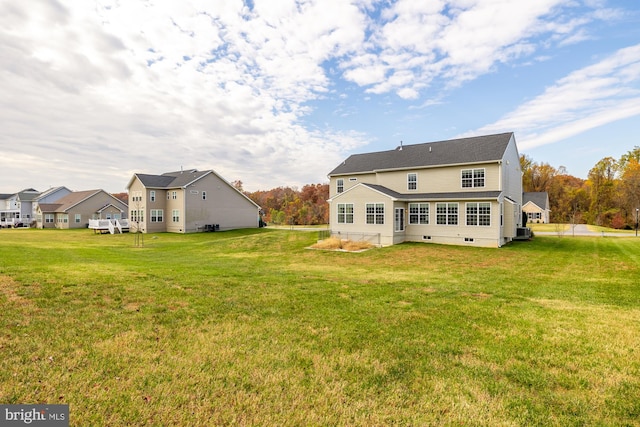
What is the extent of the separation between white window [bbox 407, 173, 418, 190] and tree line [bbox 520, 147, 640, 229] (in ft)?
79.1

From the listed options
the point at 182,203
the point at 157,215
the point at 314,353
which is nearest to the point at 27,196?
the point at 157,215

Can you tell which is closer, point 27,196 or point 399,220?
point 399,220

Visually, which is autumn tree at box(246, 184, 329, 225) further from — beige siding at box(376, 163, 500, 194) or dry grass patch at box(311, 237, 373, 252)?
dry grass patch at box(311, 237, 373, 252)

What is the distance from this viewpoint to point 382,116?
26.2 m

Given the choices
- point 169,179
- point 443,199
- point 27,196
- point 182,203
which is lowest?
point 443,199

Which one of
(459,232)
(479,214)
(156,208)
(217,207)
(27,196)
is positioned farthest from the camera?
(27,196)

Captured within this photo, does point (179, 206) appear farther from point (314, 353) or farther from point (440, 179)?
point (314, 353)

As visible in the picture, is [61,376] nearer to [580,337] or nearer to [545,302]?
[580,337]

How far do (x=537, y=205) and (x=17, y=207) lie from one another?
105569 mm

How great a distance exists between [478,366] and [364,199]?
20331 millimetres

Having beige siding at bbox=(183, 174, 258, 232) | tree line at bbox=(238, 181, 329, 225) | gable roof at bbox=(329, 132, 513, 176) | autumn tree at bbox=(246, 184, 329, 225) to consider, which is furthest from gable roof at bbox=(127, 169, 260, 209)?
autumn tree at bbox=(246, 184, 329, 225)

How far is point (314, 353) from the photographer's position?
452cm

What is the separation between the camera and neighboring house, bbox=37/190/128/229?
47344mm

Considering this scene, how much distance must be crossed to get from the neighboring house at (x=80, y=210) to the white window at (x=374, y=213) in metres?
45.6
